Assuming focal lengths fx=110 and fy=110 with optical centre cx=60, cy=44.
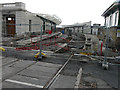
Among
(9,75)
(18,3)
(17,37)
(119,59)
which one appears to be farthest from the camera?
(18,3)

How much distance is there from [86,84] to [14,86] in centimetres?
277

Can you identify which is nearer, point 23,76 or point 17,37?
point 23,76

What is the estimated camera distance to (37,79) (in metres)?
4.74

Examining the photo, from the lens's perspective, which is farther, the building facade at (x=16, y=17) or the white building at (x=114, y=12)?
the building facade at (x=16, y=17)

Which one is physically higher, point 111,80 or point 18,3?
point 18,3

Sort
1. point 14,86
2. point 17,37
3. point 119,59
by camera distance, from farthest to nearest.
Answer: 1. point 17,37
2. point 119,59
3. point 14,86

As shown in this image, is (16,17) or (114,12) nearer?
(114,12)

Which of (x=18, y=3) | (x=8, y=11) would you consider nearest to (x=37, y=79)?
(x=18, y=3)

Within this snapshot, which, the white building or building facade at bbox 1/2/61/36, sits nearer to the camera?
the white building

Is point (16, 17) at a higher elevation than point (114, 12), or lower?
higher

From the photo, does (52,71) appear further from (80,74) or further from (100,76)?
(100,76)

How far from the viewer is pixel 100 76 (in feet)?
17.1

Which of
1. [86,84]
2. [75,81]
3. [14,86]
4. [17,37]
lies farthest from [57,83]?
[17,37]

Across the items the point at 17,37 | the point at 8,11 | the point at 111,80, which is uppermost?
the point at 8,11
